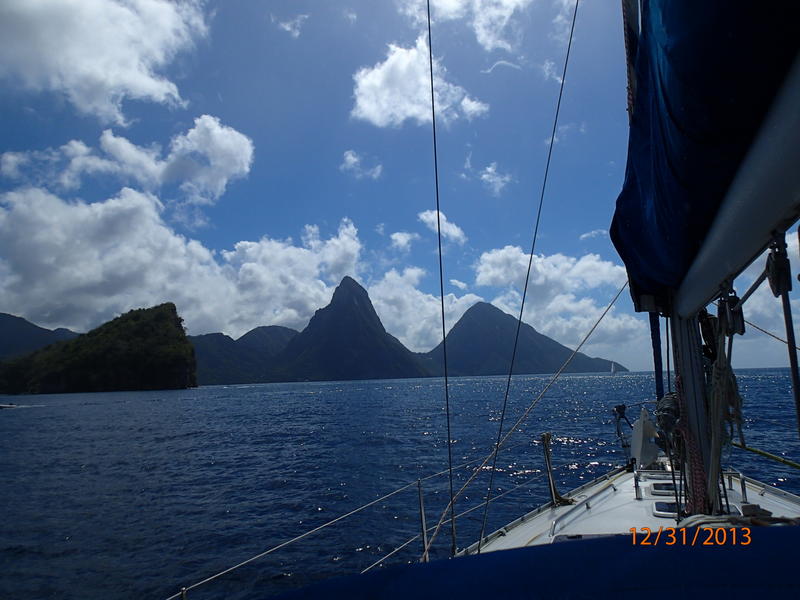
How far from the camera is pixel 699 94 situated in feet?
5.98

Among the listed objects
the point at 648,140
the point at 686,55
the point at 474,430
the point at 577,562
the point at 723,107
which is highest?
the point at 648,140

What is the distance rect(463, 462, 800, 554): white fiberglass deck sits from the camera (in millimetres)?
6301

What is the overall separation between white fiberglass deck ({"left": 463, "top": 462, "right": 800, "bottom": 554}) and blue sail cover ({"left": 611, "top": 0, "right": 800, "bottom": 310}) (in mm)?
4240

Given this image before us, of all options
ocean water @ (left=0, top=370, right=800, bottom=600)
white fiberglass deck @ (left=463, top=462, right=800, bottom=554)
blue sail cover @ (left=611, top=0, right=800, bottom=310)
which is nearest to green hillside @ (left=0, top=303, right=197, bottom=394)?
ocean water @ (left=0, top=370, right=800, bottom=600)

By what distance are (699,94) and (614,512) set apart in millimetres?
6784

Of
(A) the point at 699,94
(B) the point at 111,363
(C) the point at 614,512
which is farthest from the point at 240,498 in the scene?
(B) the point at 111,363

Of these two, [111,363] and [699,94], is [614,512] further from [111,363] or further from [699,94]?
[111,363]

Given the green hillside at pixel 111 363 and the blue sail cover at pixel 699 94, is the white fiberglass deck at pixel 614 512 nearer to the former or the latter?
the blue sail cover at pixel 699 94

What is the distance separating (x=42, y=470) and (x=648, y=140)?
29178 millimetres

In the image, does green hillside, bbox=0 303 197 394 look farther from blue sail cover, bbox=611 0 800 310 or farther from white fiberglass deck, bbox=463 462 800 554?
blue sail cover, bbox=611 0 800 310

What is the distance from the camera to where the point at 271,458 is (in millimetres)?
25219

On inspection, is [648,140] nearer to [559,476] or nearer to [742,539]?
[742,539]

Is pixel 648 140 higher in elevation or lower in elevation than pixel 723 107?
higher

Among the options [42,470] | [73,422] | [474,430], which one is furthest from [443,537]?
[73,422]
